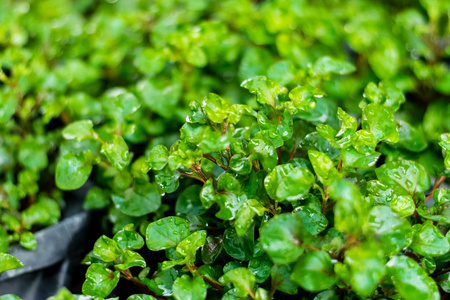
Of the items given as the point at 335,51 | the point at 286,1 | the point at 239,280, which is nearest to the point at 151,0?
the point at 286,1

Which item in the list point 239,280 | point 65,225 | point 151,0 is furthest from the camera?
point 151,0

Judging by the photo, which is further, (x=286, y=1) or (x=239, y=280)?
→ (x=286, y=1)

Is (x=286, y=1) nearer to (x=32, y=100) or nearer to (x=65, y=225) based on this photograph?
(x=32, y=100)

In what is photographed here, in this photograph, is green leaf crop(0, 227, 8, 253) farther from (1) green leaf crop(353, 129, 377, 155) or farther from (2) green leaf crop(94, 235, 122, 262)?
(1) green leaf crop(353, 129, 377, 155)

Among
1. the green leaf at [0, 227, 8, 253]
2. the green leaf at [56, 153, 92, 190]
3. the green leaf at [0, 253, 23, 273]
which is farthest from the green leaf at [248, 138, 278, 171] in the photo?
the green leaf at [0, 227, 8, 253]

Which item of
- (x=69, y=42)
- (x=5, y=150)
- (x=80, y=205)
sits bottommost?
(x=80, y=205)

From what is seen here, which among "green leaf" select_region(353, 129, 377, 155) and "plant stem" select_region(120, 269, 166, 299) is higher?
"green leaf" select_region(353, 129, 377, 155)

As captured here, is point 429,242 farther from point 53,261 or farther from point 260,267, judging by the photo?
point 53,261

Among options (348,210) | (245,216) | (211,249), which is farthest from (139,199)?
(348,210)
